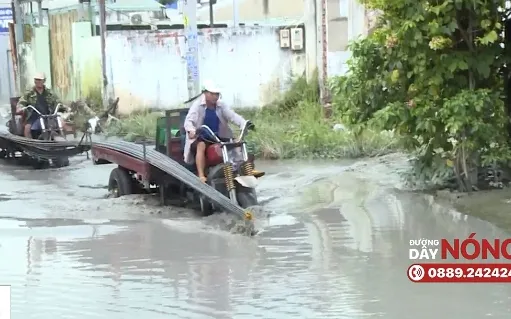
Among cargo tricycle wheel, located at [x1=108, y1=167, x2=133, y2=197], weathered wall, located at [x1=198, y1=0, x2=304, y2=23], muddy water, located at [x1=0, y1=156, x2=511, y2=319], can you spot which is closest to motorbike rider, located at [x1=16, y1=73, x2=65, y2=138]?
muddy water, located at [x1=0, y1=156, x2=511, y2=319]

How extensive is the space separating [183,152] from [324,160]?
14.5ft

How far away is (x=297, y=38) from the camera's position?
21.0 metres

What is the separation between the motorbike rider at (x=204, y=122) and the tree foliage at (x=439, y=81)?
4.81 ft

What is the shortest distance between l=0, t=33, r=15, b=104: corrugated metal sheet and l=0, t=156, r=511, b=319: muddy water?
23.3 meters

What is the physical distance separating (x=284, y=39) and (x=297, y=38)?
0.36m

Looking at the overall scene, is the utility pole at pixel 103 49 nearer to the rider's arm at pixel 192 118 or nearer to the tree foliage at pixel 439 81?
the rider's arm at pixel 192 118

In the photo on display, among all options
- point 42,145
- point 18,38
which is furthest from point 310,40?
point 18,38

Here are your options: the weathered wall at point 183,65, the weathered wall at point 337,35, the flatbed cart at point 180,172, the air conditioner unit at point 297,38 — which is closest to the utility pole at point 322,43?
the weathered wall at point 337,35

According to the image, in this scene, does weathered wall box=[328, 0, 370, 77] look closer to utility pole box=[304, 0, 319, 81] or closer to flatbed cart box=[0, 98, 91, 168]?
utility pole box=[304, 0, 319, 81]

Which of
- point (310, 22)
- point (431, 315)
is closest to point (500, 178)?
point (431, 315)

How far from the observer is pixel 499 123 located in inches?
390

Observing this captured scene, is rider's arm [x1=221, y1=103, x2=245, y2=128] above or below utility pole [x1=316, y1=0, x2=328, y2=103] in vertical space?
below

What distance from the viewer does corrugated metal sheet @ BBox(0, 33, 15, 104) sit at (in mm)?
34503

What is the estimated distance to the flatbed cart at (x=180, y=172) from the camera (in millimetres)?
9613
